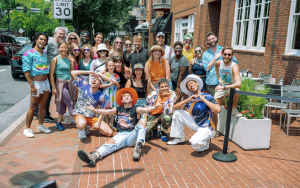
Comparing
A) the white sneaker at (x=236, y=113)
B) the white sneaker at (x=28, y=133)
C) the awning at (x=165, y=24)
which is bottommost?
the white sneaker at (x=28, y=133)

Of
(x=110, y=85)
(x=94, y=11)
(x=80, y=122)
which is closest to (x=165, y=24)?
(x=94, y=11)

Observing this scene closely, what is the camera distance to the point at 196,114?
459 cm

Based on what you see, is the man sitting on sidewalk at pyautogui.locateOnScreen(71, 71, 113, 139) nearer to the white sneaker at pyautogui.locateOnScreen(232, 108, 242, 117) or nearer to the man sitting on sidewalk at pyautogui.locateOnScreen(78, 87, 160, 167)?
the man sitting on sidewalk at pyautogui.locateOnScreen(78, 87, 160, 167)

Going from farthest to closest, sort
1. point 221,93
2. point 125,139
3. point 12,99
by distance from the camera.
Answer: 1. point 12,99
2. point 221,93
3. point 125,139

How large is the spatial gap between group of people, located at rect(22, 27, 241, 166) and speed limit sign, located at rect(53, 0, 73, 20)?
2090 millimetres

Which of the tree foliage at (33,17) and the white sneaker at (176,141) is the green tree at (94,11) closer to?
the white sneaker at (176,141)

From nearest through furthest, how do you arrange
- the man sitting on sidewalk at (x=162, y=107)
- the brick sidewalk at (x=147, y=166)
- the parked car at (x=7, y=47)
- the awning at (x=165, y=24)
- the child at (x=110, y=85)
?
the brick sidewalk at (x=147, y=166) → the man sitting on sidewalk at (x=162, y=107) → the child at (x=110, y=85) → the parked car at (x=7, y=47) → the awning at (x=165, y=24)

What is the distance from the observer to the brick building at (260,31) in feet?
25.5

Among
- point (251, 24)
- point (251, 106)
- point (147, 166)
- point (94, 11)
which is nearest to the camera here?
point (147, 166)

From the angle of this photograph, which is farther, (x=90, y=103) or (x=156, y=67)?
(x=156, y=67)

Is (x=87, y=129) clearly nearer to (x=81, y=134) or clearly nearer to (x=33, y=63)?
(x=81, y=134)

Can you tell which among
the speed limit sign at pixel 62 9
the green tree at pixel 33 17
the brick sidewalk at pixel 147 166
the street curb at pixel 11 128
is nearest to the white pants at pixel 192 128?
the brick sidewalk at pixel 147 166

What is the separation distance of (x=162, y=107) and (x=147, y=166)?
1.39m

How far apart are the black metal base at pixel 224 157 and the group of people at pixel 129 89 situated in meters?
0.28
